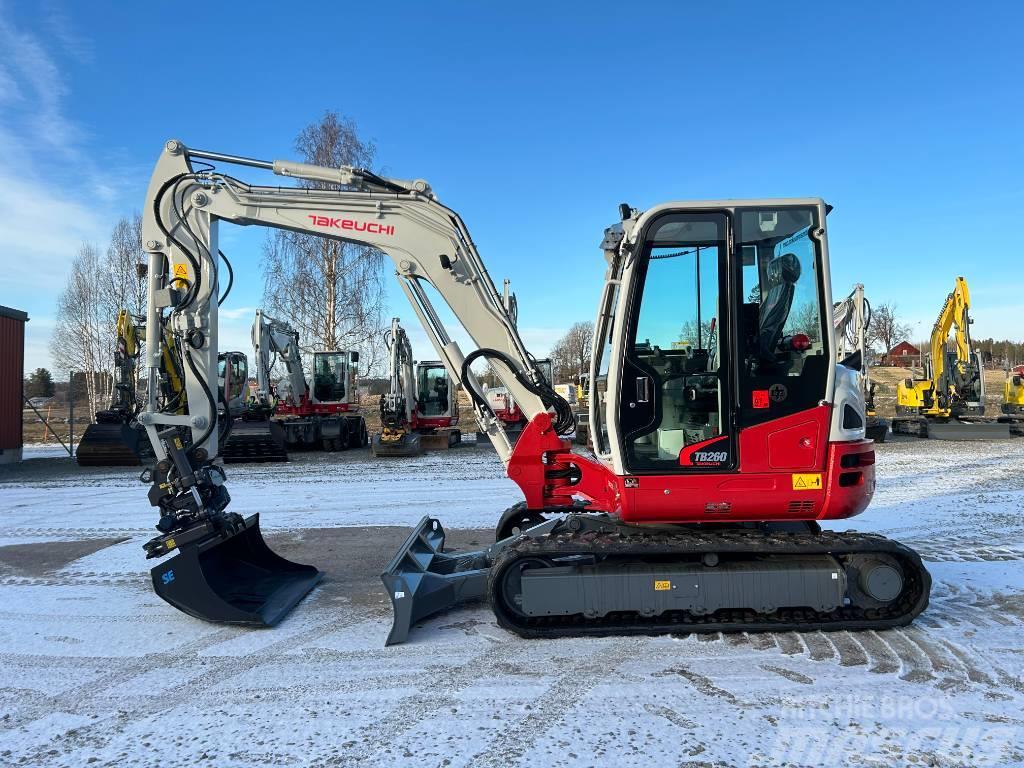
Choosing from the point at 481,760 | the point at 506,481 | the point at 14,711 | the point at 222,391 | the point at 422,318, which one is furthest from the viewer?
the point at 222,391

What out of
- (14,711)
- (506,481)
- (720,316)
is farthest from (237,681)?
(506,481)

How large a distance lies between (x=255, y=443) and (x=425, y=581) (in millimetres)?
12440

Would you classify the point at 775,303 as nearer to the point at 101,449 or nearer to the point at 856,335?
the point at 856,335

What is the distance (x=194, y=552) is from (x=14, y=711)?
1369 mm

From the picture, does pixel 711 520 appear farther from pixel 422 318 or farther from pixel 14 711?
pixel 14 711

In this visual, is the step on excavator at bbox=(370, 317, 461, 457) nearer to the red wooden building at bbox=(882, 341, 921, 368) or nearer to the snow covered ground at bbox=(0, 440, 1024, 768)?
the snow covered ground at bbox=(0, 440, 1024, 768)

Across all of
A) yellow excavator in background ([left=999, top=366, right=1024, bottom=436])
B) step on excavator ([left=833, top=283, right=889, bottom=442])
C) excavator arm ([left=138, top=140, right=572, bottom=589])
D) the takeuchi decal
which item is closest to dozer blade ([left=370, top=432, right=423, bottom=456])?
step on excavator ([left=833, top=283, right=889, bottom=442])

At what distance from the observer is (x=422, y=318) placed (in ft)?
17.9

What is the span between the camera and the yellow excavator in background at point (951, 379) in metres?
19.8

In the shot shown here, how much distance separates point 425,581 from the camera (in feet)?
15.9

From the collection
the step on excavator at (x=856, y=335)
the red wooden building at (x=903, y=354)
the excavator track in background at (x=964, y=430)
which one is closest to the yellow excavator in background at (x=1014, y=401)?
the excavator track in background at (x=964, y=430)

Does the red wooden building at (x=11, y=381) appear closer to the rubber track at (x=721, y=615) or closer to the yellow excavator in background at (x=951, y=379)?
the rubber track at (x=721, y=615)

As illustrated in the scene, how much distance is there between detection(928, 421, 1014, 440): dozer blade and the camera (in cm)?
1917

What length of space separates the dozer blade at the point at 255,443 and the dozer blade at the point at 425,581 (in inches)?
438
